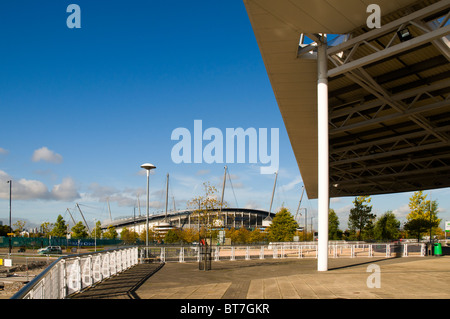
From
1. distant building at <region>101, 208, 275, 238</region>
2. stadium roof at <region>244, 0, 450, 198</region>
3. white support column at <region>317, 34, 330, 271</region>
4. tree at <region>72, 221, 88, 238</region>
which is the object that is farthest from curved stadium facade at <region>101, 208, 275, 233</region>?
white support column at <region>317, 34, 330, 271</region>

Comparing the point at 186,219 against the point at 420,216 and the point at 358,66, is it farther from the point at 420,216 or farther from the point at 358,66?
the point at 358,66

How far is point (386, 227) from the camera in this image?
7250cm

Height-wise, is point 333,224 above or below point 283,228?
below

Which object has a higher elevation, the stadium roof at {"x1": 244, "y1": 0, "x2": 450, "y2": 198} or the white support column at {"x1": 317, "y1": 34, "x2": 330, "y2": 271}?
the stadium roof at {"x1": 244, "y1": 0, "x2": 450, "y2": 198}

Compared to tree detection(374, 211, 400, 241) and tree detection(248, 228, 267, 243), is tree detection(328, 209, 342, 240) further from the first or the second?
tree detection(248, 228, 267, 243)

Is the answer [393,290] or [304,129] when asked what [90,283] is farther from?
[304,129]

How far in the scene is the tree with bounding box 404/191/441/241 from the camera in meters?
59.8

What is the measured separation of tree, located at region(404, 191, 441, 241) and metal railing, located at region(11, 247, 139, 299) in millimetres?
55591

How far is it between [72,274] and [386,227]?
237 ft

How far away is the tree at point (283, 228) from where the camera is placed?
70562mm

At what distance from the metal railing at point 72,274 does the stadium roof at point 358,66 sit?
11.3 m

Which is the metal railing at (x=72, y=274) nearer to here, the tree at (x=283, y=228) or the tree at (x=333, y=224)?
the tree at (x=283, y=228)

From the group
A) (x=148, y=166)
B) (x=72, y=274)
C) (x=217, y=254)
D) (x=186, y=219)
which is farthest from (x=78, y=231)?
(x=72, y=274)
